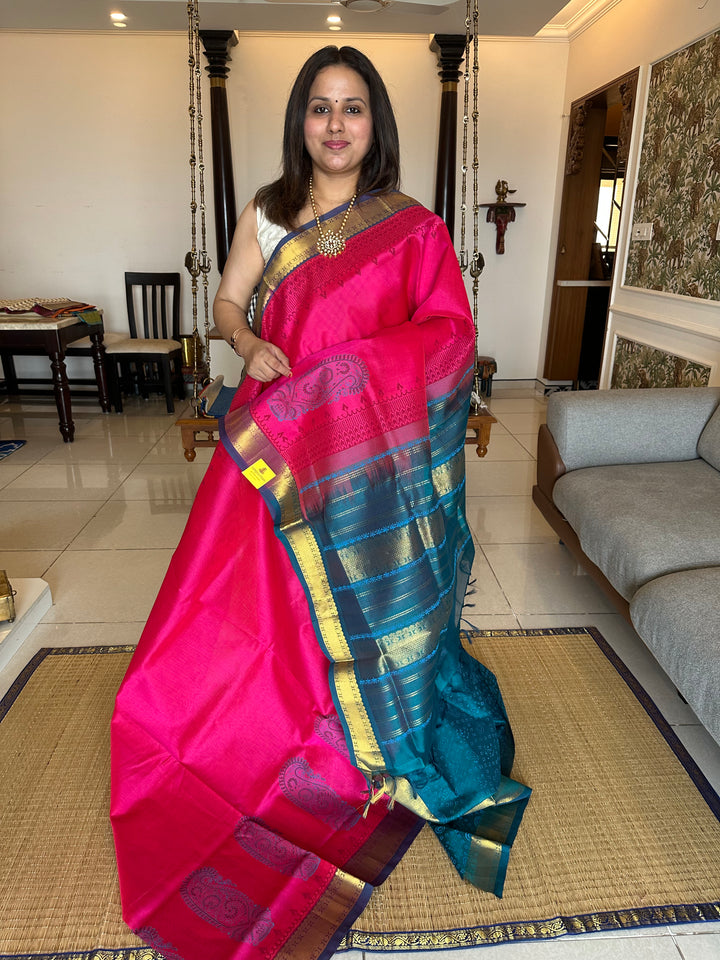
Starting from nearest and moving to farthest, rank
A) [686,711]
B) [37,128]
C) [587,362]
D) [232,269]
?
[232,269] → [686,711] → [37,128] → [587,362]

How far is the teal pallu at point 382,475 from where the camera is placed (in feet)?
3.88

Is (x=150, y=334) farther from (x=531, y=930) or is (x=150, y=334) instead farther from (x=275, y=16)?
(x=531, y=930)

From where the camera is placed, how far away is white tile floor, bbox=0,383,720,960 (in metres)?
1.57

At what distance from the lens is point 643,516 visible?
75.0 inches

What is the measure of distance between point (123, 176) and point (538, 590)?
436 cm

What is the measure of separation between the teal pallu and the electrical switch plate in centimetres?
277

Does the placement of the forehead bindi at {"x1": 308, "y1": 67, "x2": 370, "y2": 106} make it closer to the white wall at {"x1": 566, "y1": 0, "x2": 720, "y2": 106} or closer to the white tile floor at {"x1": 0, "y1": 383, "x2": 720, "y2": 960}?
the white tile floor at {"x1": 0, "y1": 383, "x2": 720, "y2": 960}

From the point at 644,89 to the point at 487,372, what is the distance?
2.01 meters

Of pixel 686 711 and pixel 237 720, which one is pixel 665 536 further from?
pixel 237 720

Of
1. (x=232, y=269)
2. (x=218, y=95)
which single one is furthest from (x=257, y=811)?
(x=218, y=95)

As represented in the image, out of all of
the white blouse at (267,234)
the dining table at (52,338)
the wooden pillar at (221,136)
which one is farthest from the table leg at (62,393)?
the white blouse at (267,234)

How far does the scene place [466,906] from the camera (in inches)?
48.2

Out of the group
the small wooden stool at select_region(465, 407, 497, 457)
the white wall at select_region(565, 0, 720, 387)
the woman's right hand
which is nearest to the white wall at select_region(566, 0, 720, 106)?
the white wall at select_region(565, 0, 720, 387)

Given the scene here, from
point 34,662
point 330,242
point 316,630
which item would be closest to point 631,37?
point 330,242
